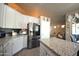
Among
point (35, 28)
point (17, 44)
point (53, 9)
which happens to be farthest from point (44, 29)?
point (17, 44)

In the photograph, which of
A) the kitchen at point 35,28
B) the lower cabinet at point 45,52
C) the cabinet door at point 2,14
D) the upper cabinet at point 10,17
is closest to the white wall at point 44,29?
the kitchen at point 35,28

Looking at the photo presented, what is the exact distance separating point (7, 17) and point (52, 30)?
0.63m

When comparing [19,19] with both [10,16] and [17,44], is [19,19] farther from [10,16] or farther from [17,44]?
[17,44]

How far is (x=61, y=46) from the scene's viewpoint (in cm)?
191

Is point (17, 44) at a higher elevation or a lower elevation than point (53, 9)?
lower

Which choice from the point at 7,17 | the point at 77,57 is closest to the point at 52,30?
the point at 77,57

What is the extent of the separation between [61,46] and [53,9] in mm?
499

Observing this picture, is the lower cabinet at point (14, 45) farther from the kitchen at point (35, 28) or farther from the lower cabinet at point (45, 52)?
the lower cabinet at point (45, 52)

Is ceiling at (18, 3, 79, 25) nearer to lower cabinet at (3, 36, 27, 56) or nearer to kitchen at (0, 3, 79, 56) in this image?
kitchen at (0, 3, 79, 56)

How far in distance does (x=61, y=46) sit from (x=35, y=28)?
1.38 ft

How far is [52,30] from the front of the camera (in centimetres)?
195

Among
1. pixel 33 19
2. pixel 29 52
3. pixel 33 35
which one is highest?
pixel 33 19

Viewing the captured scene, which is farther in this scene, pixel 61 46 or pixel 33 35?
pixel 33 35

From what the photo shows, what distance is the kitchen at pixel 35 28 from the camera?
1.93 m
